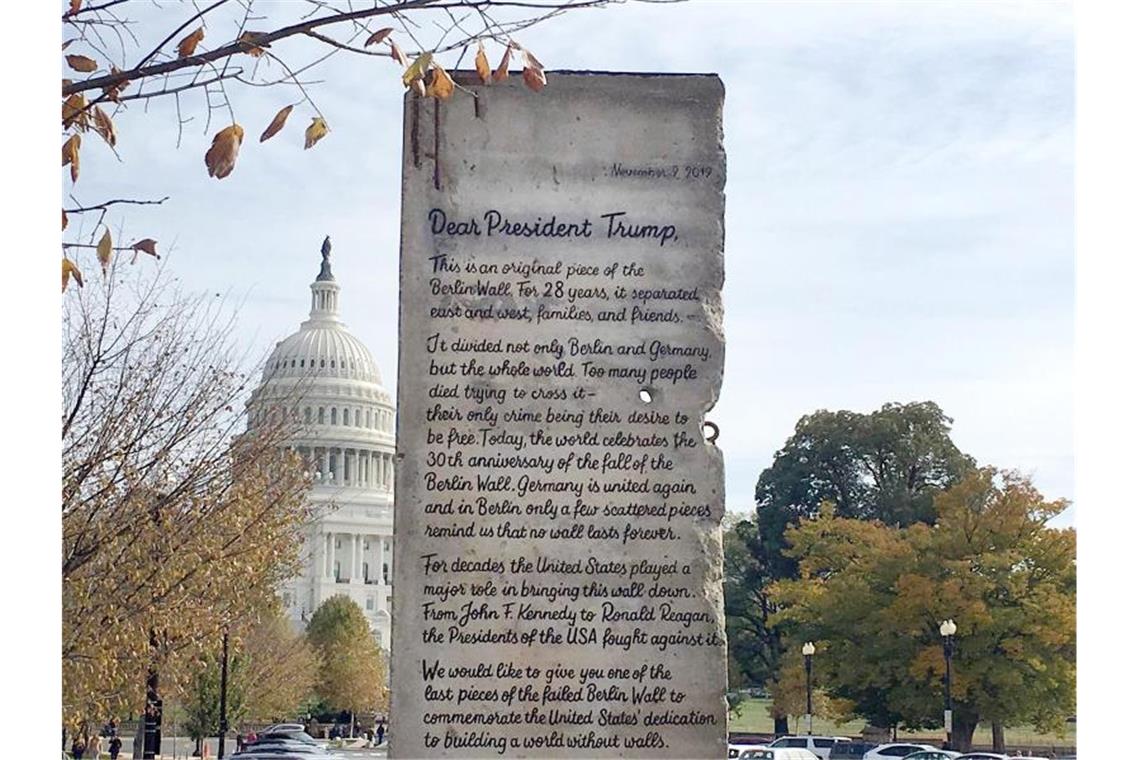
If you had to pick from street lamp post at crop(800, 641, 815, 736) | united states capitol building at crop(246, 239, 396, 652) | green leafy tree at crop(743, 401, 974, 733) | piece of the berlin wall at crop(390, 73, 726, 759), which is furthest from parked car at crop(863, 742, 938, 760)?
united states capitol building at crop(246, 239, 396, 652)

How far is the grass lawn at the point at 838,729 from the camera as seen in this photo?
43.8m

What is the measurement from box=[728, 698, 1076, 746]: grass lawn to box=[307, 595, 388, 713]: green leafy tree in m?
19.4

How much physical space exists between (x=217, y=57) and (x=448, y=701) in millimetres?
2636

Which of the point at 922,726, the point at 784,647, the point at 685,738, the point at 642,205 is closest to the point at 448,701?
the point at 685,738

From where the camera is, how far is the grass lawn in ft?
144

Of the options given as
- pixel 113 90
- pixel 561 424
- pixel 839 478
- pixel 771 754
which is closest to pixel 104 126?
pixel 113 90

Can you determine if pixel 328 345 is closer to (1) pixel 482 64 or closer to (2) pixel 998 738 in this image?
(2) pixel 998 738

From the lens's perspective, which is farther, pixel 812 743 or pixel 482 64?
pixel 812 743

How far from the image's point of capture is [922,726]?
42344 millimetres

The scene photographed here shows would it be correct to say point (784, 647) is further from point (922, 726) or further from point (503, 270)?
point (503, 270)

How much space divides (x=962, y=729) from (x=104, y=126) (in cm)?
3628

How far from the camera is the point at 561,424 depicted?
6484 millimetres

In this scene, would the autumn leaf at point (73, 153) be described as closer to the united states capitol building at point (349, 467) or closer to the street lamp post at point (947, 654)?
the street lamp post at point (947, 654)

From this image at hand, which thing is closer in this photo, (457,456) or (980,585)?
(457,456)
